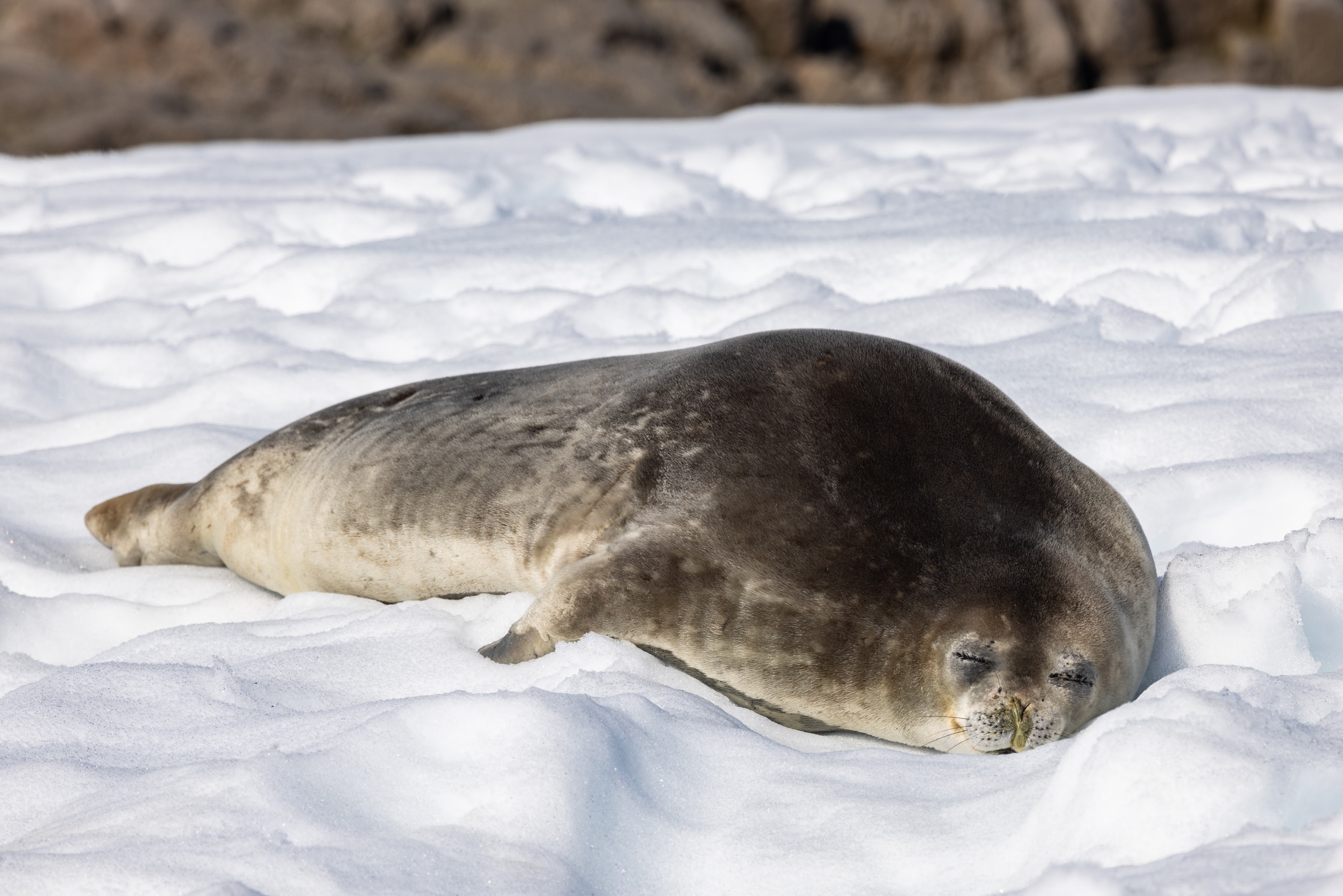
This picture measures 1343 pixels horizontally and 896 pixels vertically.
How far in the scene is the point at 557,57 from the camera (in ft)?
31.3

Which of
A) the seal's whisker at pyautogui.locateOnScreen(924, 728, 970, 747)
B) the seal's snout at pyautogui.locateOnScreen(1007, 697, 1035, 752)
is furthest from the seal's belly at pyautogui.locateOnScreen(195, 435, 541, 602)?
the seal's snout at pyautogui.locateOnScreen(1007, 697, 1035, 752)

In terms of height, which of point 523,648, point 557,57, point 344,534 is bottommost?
point 557,57

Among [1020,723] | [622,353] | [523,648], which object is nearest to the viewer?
[1020,723]

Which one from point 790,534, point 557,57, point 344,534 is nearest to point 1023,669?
point 790,534

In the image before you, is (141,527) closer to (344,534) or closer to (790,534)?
(344,534)

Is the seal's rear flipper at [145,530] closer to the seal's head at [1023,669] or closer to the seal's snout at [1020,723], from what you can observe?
the seal's head at [1023,669]

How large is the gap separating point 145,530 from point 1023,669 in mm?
1985

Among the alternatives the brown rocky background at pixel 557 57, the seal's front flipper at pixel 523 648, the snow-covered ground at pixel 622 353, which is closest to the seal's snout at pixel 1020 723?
the snow-covered ground at pixel 622 353

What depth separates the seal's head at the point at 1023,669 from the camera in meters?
2.00

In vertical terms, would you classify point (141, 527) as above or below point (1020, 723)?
below

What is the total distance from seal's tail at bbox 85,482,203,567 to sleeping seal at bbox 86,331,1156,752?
0.35 m

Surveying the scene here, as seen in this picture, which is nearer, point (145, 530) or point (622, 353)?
point (145, 530)

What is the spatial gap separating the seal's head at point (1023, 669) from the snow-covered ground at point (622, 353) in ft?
0.37

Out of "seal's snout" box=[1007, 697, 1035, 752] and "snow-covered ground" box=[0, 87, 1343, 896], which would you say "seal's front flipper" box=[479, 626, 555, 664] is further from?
"seal's snout" box=[1007, 697, 1035, 752]
